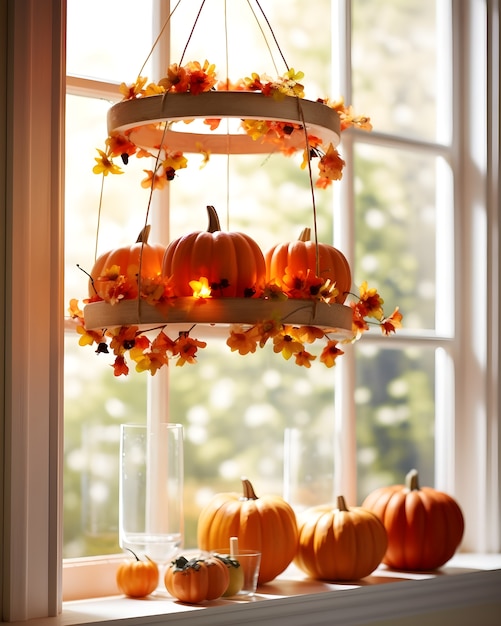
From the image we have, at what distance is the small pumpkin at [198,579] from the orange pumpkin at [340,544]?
281 mm

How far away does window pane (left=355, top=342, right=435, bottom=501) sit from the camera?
94.1 inches

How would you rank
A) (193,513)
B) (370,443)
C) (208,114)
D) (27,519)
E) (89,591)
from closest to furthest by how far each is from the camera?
(208,114) → (27,519) → (89,591) → (193,513) → (370,443)

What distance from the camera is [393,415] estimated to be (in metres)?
2.45

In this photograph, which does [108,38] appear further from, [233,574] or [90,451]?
[233,574]

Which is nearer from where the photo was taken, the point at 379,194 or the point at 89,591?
the point at 89,591

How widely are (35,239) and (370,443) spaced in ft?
3.57

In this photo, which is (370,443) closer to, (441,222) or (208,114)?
(441,222)

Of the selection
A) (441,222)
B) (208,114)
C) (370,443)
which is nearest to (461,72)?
(441,222)

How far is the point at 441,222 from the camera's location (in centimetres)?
256

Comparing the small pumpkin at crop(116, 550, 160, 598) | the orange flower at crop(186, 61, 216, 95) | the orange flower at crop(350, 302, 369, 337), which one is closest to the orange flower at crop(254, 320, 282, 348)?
the orange flower at crop(350, 302, 369, 337)

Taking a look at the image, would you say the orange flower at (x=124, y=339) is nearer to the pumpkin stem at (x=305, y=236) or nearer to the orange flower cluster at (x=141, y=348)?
the orange flower cluster at (x=141, y=348)

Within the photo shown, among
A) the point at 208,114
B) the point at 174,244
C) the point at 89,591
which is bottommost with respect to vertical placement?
the point at 89,591

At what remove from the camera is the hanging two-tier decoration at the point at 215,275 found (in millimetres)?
1486

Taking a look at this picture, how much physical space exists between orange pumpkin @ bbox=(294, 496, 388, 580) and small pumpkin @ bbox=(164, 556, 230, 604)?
0.92ft
